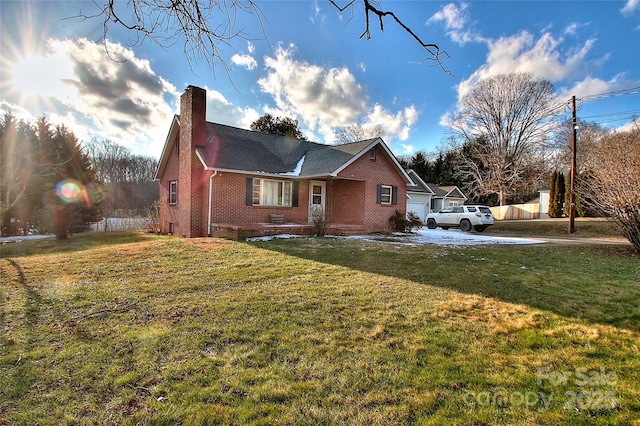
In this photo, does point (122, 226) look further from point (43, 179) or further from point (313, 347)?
point (313, 347)

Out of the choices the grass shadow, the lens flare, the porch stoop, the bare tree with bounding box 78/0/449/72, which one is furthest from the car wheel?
the lens flare

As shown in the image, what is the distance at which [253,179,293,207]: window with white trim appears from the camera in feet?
48.5

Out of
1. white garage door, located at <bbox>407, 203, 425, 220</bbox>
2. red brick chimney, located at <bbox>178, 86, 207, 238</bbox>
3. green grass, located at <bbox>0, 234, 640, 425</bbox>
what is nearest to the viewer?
green grass, located at <bbox>0, 234, 640, 425</bbox>

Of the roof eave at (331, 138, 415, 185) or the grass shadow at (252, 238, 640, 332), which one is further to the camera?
the roof eave at (331, 138, 415, 185)

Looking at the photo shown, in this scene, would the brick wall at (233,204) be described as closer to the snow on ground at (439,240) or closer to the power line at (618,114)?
the snow on ground at (439,240)

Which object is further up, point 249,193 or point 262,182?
point 262,182

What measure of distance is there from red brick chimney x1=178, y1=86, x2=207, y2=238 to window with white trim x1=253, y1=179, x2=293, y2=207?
2.47 metres

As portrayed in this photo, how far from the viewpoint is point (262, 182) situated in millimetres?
14875

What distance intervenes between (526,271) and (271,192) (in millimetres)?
11026

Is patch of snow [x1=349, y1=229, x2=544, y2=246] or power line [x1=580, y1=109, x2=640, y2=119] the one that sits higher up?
power line [x1=580, y1=109, x2=640, y2=119]

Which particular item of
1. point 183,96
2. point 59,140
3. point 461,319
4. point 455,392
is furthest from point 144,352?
point 59,140

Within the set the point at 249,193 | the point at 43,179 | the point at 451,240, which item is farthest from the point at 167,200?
the point at 451,240

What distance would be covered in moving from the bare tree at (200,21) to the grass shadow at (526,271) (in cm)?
463

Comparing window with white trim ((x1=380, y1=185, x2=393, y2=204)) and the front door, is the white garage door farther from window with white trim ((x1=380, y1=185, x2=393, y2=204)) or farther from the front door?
the front door
